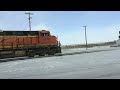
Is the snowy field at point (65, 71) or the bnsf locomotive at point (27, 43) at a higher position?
the bnsf locomotive at point (27, 43)

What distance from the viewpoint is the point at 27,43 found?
1369 inches

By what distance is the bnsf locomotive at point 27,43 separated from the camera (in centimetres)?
3284

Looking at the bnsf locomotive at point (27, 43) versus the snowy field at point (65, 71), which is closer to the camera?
the snowy field at point (65, 71)

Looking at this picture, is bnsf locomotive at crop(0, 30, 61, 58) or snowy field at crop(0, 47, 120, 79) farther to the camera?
bnsf locomotive at crop(0, 30, 61, 58)

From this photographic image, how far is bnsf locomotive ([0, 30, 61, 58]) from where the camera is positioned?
32.8 m

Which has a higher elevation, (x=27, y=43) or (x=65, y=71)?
(x=27, y=43)

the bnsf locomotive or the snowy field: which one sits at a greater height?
the bnsf locomotive

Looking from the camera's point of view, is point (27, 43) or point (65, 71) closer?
Answer: point (65, 71)
